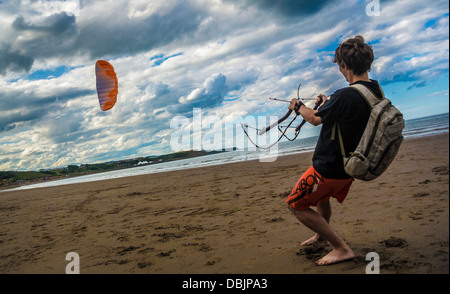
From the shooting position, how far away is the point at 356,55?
8.59 feet

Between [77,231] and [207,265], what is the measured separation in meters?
4.34

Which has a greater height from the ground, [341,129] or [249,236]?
[341,129]

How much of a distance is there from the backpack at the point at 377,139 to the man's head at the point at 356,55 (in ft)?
0.75

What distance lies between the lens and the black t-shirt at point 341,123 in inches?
100

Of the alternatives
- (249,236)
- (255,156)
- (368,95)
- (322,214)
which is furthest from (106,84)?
(255,156)

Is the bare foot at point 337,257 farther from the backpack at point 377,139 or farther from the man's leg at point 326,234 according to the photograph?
the backpack at point 377,139

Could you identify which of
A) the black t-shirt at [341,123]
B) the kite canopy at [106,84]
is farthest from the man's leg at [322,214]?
the kite canopy at [106,84]

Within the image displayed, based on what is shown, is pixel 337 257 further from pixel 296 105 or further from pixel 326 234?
pixel 296 105

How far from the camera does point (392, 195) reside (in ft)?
17.8

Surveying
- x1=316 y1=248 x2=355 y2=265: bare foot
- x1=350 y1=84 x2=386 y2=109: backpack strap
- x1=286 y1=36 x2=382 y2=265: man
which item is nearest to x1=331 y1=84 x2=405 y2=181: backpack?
x1=350 y1=84 x2=386 y2=109: backpack strap

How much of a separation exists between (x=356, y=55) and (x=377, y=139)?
82 centimetres
